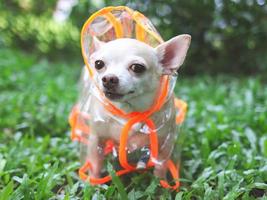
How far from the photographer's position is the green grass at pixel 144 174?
217cm

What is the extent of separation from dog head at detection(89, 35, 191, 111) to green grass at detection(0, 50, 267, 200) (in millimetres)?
416

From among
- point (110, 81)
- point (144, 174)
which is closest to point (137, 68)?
point (110, 81)

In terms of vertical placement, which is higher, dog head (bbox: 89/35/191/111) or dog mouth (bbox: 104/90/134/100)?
dog head (bbox: 89/35/191/111)

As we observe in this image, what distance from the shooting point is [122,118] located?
7.04 ft

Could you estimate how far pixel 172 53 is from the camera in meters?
2.07

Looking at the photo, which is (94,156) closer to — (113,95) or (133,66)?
(113,95)

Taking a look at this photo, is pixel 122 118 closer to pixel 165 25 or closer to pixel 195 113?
pixel 195 113

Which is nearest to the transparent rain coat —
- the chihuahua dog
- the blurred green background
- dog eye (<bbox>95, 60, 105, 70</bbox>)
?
the chihuahua dog

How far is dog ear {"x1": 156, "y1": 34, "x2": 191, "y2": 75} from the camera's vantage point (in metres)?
2.05

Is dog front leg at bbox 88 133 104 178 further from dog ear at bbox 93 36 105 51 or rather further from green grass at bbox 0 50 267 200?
dog ear at bbox 93 36 105 51

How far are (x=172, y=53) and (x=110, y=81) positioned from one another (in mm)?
362

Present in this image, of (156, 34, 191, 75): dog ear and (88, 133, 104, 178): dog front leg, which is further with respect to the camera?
(88, 133, 104, 178): dog front leg

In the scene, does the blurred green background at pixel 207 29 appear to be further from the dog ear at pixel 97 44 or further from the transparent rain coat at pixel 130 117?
the dog ear at pixel 97 44

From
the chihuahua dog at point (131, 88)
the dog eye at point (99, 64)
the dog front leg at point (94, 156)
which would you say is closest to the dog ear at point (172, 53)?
the chihuahua dog at point (131, 88)
